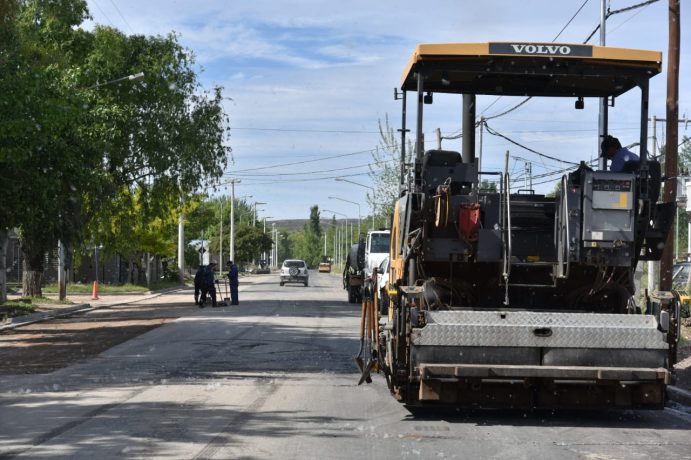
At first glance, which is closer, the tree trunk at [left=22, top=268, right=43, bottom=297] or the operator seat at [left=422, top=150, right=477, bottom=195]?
the operator seat at [left=422, top=150, right=477, bottom=195]

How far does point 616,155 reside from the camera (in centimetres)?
1045

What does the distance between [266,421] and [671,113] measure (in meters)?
10.0

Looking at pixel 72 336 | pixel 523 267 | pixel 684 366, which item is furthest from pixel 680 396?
pixel 72 336

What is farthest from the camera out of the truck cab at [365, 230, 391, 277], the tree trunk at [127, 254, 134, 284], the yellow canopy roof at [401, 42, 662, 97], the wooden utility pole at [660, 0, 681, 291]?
the tree trunk at [127, 254, 134, 284]

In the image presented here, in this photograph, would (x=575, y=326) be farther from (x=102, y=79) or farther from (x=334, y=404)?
(x=102, y=79)

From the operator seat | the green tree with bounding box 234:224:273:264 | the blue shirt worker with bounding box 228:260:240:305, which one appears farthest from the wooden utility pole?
the green tree with bounding box 234:224:273:264

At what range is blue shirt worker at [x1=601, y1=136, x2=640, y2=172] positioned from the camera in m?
10.3

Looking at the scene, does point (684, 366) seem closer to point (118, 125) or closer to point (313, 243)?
point (118, 125)

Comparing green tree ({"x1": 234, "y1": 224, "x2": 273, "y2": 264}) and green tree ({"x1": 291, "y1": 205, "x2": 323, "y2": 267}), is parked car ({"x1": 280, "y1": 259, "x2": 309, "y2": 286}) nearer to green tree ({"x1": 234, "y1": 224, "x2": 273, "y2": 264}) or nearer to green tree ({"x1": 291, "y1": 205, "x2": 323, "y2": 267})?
green tree ({"x1": 234, "y1": 224, "x2": 273, "y2": 264})

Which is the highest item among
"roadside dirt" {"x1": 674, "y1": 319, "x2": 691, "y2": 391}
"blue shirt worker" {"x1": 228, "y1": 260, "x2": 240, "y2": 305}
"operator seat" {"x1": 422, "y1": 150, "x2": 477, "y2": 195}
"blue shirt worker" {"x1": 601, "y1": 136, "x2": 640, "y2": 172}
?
"blue shirt worker" {"x1": 601, "y1": 136, "x2": 640, "y2": 172}

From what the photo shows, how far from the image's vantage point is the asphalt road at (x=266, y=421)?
840cm

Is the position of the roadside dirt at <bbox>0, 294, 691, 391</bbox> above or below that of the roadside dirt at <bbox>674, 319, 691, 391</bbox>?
below

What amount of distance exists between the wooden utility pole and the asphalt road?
200 inches

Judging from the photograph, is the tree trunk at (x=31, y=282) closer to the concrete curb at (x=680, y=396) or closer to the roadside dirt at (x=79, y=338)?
the roadside dirt at (x=79, y=338)
